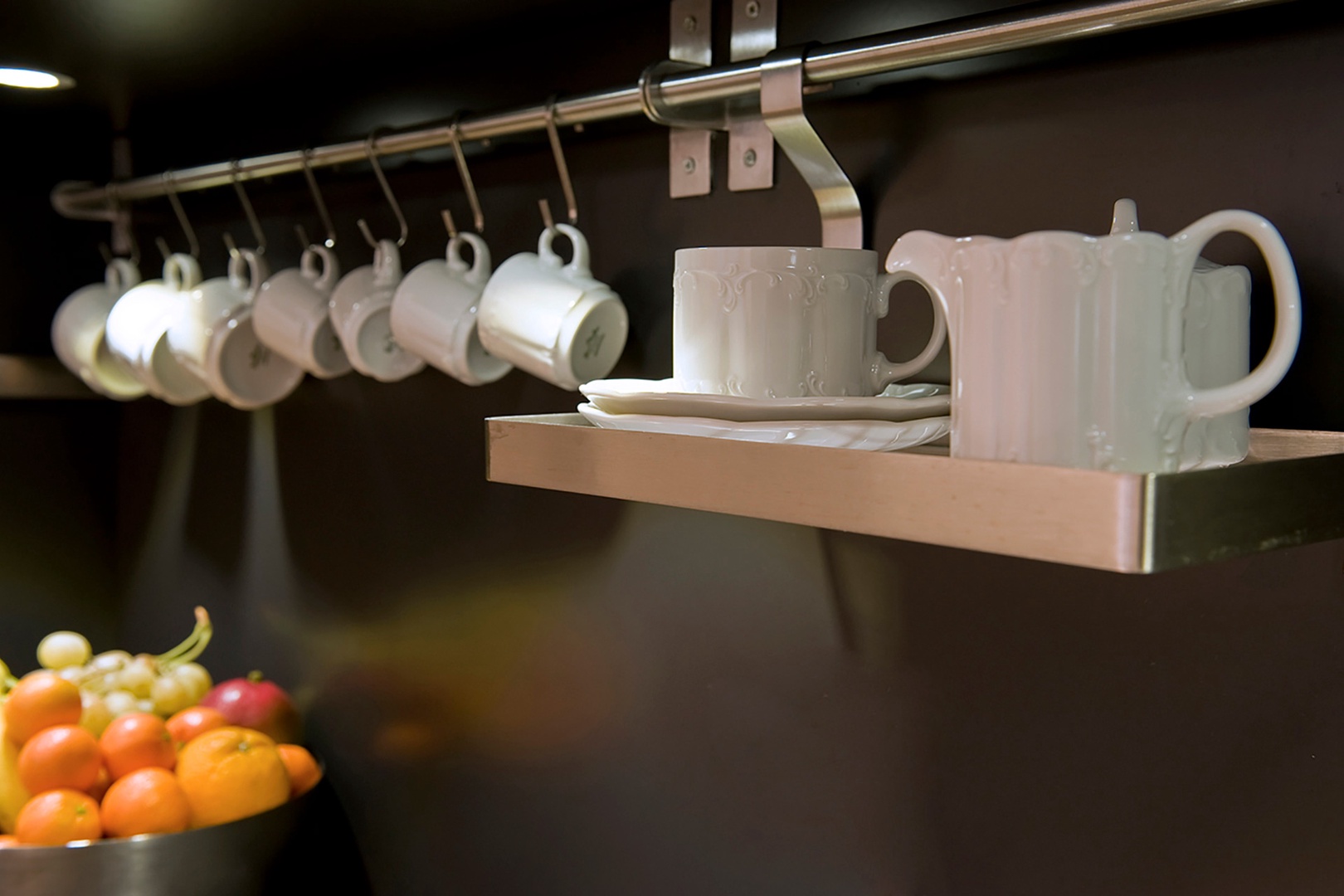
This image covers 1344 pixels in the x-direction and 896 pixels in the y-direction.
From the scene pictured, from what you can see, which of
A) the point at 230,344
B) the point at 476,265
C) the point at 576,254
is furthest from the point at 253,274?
the point at 576,254

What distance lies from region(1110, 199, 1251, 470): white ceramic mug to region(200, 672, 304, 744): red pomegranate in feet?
3.80

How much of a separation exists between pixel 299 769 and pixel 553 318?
2.28ft

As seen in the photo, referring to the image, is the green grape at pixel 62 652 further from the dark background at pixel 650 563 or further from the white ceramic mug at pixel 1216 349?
the white ceramic mug at pixel 1216 349

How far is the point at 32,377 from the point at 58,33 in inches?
27.5

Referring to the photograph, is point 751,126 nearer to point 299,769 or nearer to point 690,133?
point 690,133

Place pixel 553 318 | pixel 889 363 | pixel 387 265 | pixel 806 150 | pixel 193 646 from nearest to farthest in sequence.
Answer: pixel 889 363 < pixel 806 150 < pixel 553 318 < pixel 387 265 < pixel 193 646

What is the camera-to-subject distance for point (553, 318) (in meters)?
0.94

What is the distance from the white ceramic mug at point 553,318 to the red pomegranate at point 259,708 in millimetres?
643

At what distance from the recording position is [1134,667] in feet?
2.53

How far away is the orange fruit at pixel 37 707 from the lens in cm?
125

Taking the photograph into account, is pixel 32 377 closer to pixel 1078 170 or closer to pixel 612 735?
pixel 612 735

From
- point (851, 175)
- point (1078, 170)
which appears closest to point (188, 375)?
point (851, 175)

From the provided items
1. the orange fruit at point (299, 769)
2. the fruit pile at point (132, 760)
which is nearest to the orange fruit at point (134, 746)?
the fruit pile at point (132, 760)

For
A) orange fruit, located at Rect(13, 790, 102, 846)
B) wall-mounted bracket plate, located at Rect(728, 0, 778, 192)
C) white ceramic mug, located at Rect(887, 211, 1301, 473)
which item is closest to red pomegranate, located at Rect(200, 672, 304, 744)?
orange fruit, located at Rect(13, 790, 102, 846)
